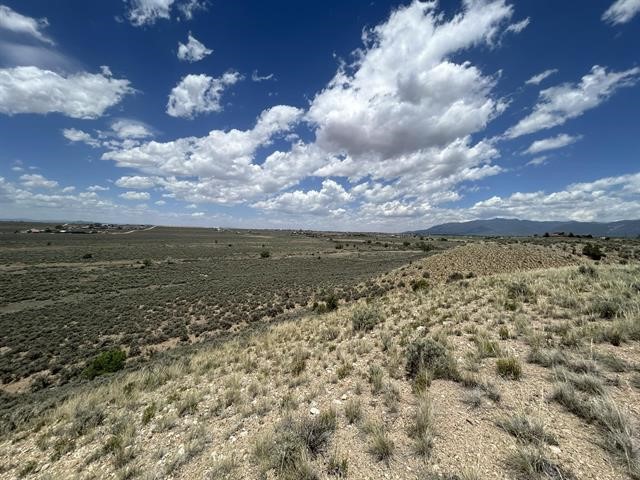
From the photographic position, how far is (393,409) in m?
4.86

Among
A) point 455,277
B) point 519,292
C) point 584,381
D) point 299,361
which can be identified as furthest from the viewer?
point 455,277

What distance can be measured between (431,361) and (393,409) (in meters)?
1.76

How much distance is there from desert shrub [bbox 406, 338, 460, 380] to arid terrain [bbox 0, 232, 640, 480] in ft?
0.09

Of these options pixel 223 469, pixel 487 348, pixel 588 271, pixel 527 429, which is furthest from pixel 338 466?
pixel 588 271

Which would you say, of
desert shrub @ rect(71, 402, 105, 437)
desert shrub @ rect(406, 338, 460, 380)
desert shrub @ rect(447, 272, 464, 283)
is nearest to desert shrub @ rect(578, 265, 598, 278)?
desert shrub @ rect(447, 272, 464, 283)

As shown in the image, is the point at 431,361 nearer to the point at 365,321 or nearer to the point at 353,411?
the point at 353,411

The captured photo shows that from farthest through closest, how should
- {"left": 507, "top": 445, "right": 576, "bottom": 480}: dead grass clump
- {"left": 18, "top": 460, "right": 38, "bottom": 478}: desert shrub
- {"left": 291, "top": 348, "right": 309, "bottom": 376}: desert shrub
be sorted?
{"left": 291, "top": 348, "right": 309, "bottom": 376}: desert shrub → {"left": 18, "top": 460, "right": 38, "bottom": 478}: desert shrub → {"left": 507, "top": 445, "right": 576, "bottom": 480}: dead grass clump

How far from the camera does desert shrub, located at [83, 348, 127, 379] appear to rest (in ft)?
38.9

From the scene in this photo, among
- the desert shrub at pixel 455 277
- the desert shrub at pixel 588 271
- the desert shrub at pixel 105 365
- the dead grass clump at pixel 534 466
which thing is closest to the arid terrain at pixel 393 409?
the dead grass clump at pixel 534 466

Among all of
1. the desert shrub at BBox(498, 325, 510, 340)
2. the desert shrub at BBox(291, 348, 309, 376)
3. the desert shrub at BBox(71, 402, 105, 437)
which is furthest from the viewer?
the desert shrub at BBox(291, 348, 309, 376)

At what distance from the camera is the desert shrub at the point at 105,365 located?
11.9 meters

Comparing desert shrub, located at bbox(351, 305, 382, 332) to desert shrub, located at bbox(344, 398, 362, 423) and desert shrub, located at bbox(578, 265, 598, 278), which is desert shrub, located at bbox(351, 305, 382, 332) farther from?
Answer: desert shrub, located at bbox(578, 265, 598, 278)

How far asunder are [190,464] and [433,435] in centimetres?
391

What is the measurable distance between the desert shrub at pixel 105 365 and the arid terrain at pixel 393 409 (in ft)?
8.88
